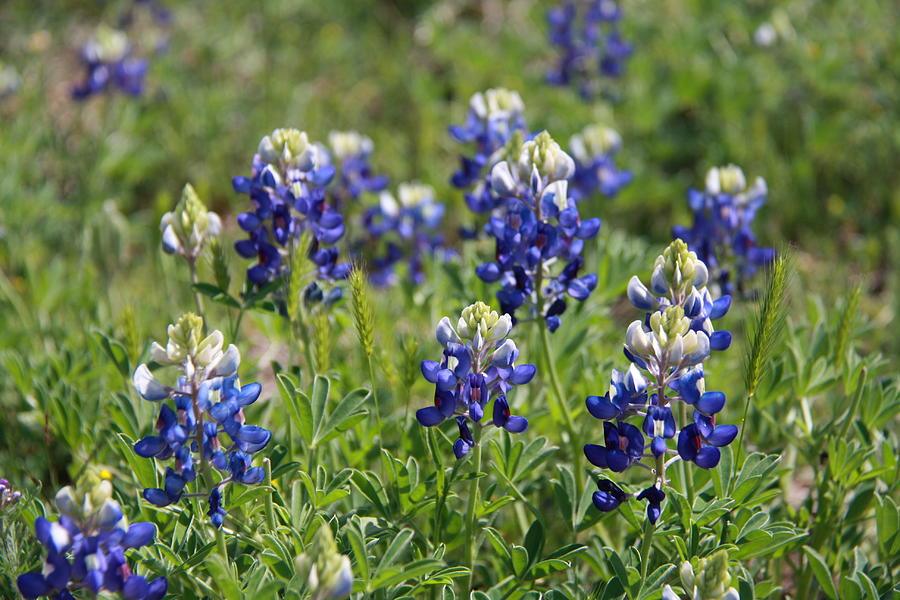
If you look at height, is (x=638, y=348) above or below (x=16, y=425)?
above

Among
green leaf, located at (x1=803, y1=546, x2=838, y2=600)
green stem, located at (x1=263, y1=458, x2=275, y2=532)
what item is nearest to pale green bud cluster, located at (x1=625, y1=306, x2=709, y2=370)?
green leaf, located at (x1=803, y1=546, x2=838, y2=600)

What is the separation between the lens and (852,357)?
9.87ft

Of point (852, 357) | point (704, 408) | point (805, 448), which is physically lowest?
A: point (805, 448)

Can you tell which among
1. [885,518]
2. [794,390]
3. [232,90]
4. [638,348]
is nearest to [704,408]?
[638,348]

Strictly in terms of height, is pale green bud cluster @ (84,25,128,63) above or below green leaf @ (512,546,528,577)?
above

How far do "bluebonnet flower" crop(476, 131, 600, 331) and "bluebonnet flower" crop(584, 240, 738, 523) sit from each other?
1.54 ft

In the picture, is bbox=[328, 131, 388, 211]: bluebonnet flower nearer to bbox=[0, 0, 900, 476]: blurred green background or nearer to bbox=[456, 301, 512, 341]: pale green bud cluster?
bbox=[0, 0, 900, 476]: blurred green background

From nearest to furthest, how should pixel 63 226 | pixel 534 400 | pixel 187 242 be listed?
pixel 187 242 → pixel 534 400 → pixel 63 226

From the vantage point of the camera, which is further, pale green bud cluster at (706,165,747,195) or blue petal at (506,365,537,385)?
pale green bud cluster at (706,165,747,195)

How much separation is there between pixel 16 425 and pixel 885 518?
9.27ft

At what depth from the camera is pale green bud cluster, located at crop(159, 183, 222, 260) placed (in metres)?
2.77

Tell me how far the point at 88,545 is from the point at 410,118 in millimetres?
4292

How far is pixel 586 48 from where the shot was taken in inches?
206

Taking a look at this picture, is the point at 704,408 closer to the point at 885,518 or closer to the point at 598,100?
the point at 885,518
